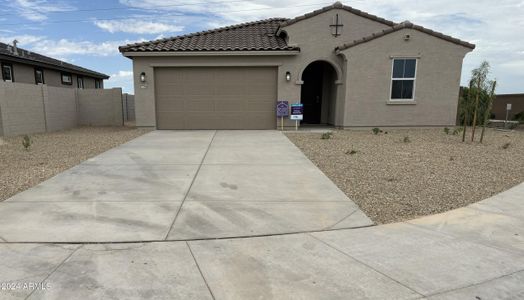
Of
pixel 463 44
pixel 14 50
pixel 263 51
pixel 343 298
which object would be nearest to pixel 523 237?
pixel 343 298

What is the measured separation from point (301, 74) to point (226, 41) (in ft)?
12.0

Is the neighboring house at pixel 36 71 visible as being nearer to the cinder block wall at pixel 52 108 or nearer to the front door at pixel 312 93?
the cinder block wall at pixel 52 108

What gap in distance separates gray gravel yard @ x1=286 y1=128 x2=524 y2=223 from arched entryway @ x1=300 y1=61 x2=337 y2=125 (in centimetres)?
487

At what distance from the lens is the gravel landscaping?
20.9 feet

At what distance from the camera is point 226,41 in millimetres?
15492

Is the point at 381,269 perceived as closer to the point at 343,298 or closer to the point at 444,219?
the point at 343,298

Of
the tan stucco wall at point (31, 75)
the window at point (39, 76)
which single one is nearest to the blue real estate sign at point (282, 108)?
the tan stucco wall at point (31, 75)

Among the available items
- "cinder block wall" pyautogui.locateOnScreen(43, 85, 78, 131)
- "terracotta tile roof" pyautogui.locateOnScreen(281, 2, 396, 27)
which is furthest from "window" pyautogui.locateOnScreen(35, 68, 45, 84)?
"terracotta tile roof" pyautogui.locateOnScreen(281, 2, 396, 27)

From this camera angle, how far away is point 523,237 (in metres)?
4.14

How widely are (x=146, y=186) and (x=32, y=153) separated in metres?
5.25

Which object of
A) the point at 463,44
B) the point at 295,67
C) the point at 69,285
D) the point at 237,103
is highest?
the point at 463,44

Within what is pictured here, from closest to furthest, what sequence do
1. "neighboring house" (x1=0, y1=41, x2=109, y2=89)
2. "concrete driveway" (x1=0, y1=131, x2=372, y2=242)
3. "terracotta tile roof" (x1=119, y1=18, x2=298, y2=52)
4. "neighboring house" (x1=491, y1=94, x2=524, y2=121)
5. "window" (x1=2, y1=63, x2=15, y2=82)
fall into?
1. "concrete driveway" (x1=0, y1=131, x2=372, y2=242)
2. "terracotta tile roof" (x1=119, y1=18, x2=298, y2=52)
3. "window" (x1=2, y1=63, x2=15, y2=82)
4. "neighboring house" (x1=0, y1=41, x2=109, y2=89)
5. "neighboring house" (x1=491, y1=94, x2=524, y2=121)

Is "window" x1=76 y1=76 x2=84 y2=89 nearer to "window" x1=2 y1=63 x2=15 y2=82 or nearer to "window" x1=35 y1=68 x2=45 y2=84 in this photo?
"window" x1=35 y1=68 x2=45 y2=84

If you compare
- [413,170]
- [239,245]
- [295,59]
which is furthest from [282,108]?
[239,245]
